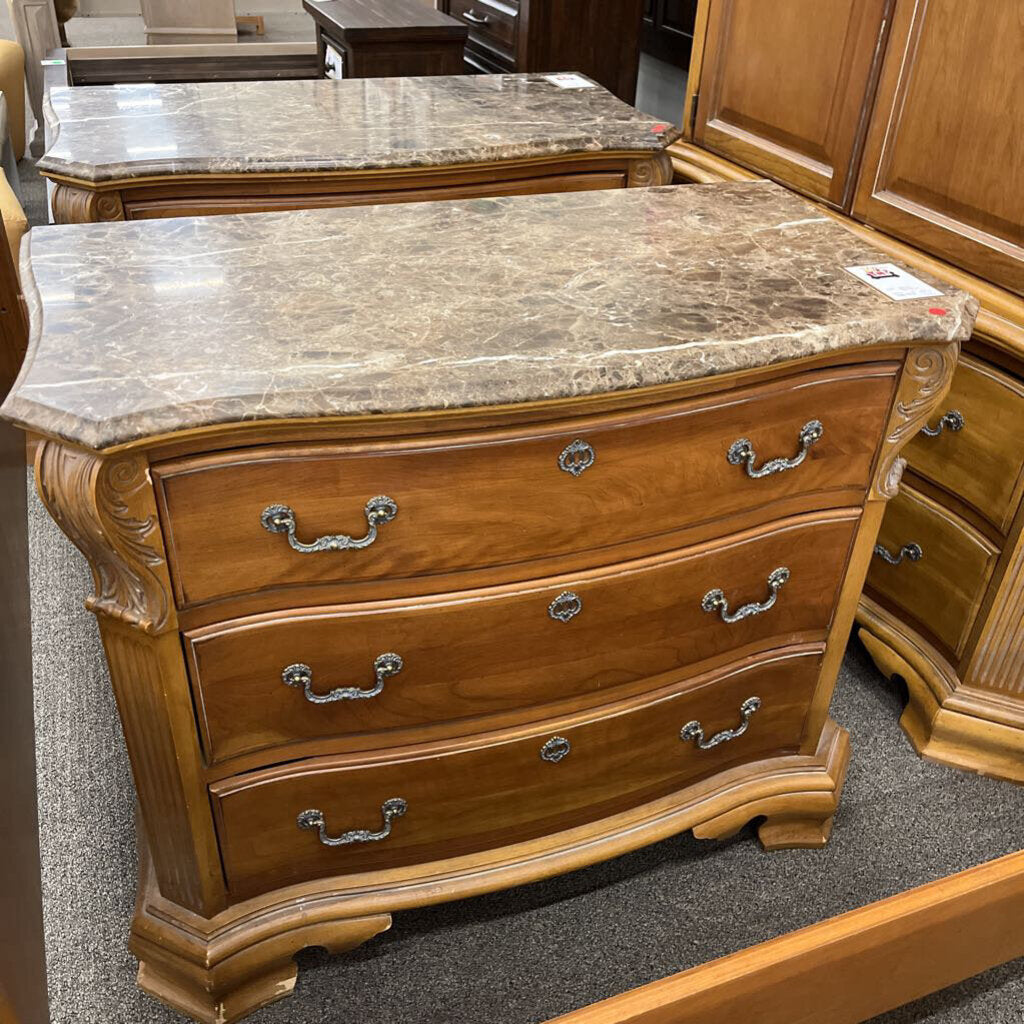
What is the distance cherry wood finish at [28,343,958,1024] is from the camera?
1176mm

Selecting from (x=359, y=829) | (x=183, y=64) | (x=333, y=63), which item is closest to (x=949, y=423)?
→ (x=359, y=829)

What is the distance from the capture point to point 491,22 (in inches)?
155

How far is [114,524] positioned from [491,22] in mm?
3457

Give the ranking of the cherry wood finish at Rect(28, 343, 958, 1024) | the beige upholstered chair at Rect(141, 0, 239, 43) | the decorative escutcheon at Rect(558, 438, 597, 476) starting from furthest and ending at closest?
the beige upholstered chair at Rect(141, 0, 239, 43)
the decorative escutcheon at Rect(558, 438, 597, 476)
the cherry wood finish at Rect(28, 343, 958, 1024)

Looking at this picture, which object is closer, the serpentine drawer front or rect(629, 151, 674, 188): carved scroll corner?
the serpentine drawer front

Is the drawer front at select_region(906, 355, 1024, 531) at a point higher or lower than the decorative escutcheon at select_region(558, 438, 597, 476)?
lower

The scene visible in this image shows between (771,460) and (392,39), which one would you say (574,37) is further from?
(771,460)

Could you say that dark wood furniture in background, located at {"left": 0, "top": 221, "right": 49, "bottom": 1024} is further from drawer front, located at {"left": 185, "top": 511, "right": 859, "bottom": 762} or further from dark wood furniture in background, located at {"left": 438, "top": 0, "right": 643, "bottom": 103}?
dark wood furniture in background, located at {"left": 438, "top": 0, "right": 643, "bottom": 103}

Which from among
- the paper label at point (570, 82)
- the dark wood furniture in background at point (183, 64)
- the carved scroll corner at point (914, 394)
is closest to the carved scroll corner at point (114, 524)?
the carved scroll corner at point (914, 394)

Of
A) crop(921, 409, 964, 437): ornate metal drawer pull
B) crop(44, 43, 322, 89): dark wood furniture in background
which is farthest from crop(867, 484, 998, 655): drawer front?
crop(44, 43, 322, 89): dark wood furniture in background

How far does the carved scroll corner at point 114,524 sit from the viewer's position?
108 cm

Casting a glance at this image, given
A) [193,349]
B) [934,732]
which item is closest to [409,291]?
[193,349]

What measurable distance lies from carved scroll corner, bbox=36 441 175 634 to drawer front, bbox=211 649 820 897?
32 centimetres

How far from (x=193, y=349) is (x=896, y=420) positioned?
99 centimetres
